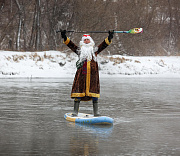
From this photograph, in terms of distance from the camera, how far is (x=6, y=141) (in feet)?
23.5

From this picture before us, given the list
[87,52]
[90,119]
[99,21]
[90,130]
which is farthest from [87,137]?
[99,21]

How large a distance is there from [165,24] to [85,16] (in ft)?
44.7

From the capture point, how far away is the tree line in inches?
1594

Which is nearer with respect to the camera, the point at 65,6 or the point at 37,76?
the point at 37,76

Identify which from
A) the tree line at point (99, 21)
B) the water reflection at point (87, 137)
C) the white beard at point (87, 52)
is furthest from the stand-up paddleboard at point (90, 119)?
the tree line at point (99, 21)

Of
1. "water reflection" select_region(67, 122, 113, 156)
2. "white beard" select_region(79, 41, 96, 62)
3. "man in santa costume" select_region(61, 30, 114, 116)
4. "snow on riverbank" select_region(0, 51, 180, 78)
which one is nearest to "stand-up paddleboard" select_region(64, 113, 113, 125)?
"water reflection" select_region(67, 122, 113, 156)

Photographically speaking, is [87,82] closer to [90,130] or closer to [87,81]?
[87,81]

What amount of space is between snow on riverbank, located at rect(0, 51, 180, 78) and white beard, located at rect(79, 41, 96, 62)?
1874cm

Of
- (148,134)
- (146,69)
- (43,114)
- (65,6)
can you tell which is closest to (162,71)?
(146,69)

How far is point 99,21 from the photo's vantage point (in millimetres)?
41219

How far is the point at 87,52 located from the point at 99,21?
3146 centimetres

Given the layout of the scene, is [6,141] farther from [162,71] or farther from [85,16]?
[85,16]

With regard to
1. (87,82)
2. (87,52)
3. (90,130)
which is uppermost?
(87,52)

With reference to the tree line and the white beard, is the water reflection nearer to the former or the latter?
the white beard
